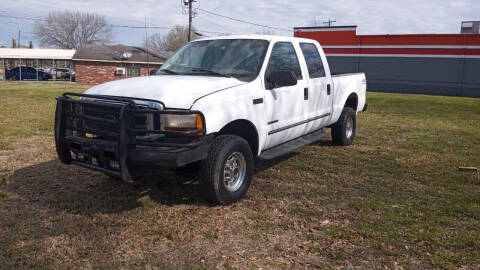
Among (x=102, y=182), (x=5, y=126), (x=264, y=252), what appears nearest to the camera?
(x=264, y=252)

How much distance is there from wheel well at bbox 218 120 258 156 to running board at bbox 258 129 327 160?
0.60ft

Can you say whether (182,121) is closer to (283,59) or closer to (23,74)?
(283,59)

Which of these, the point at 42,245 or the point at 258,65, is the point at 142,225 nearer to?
the point at 42,245

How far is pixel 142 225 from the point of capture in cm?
399

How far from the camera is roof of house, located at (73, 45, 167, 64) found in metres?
41.2

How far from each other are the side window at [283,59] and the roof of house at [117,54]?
38.2 metres

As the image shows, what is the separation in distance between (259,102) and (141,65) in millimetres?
39924

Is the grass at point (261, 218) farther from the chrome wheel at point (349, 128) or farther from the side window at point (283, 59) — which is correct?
the side window at point (283, 59)

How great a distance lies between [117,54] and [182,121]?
136 ft

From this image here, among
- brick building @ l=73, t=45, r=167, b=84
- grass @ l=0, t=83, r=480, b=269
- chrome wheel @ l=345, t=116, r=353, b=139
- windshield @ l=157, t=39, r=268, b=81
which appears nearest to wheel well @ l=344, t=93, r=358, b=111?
chrome wheel @ l=345, t=116, r=353, b=139

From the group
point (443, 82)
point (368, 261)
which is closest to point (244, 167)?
point (368, 261)

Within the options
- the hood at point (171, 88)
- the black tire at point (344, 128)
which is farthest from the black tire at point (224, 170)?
the black tire at point (344, 128)

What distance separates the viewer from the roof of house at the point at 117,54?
41.2 m

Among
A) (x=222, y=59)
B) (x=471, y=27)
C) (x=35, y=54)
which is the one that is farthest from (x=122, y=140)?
(x=35, y=54)
